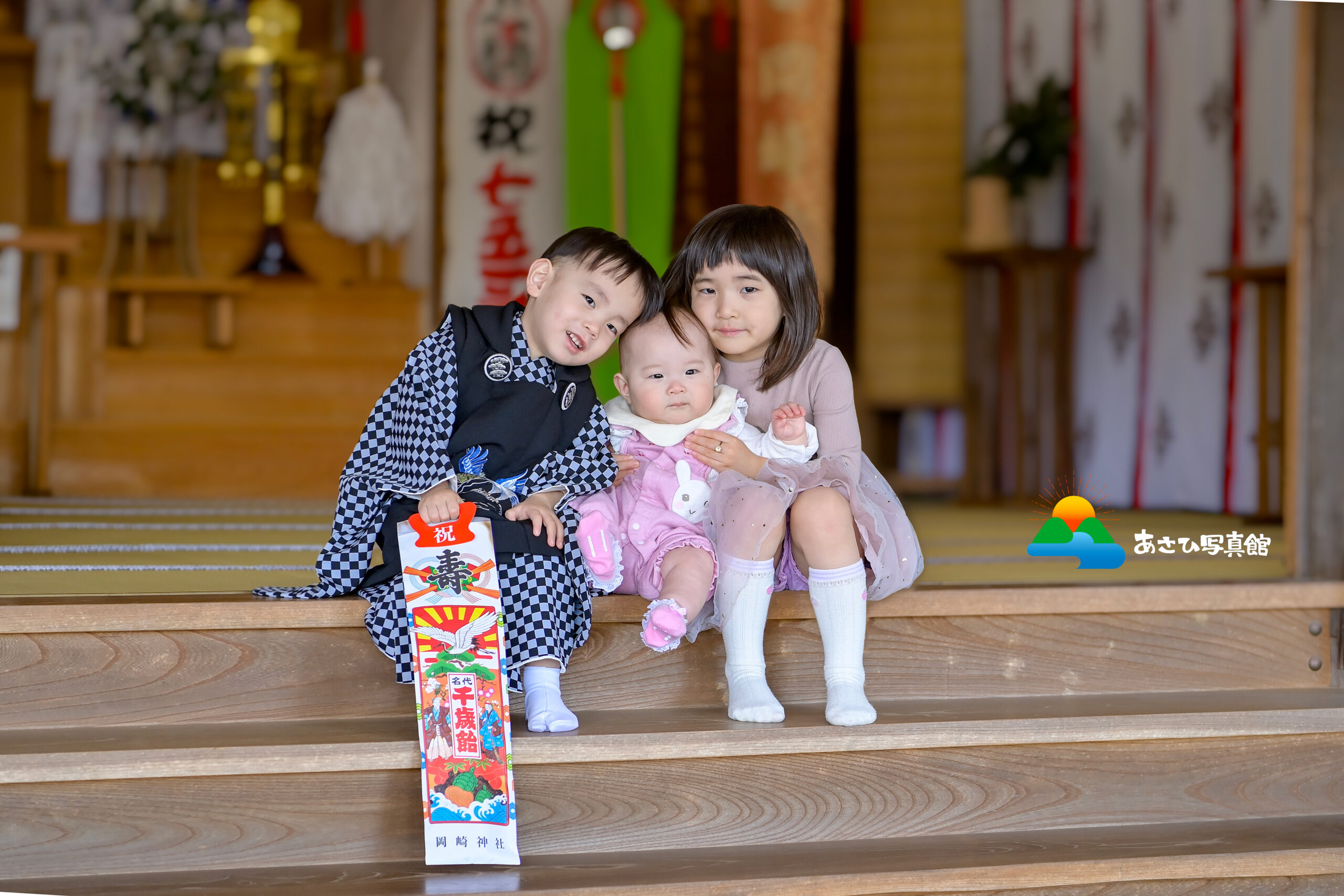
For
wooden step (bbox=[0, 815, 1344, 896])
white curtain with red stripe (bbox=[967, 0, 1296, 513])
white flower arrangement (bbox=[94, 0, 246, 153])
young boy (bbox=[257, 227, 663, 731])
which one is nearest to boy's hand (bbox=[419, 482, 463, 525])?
young boy (bbox=[257, 227, 663, 731])

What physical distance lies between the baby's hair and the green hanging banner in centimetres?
222

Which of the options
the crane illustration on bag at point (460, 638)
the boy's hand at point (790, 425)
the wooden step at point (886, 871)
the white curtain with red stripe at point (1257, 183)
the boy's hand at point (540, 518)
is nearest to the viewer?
the wooden step at point (886, 871)

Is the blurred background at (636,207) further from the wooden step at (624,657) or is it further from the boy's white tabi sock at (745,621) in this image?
the boy's white tabi sock at (745,621)

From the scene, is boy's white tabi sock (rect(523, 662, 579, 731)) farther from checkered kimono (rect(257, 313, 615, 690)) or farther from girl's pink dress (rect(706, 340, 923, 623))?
girl's pink dress (rect(706, 340, 923, 623))

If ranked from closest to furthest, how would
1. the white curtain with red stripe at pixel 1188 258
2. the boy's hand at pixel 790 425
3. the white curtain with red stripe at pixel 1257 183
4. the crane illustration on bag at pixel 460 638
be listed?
the crane illustration on bag at pixel 460 638 → the boy's hand at pixel 790 425 → the white curtain with red stripe at pixel 1257 183 → the white curtain with red stripe at pixel 1188 258

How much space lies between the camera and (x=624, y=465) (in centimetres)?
163

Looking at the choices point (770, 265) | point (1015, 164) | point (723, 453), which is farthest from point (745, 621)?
point (1015, 164)

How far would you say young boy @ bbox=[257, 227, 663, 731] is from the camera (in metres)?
1.47

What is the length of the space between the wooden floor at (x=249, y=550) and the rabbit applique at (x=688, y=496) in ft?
1.11

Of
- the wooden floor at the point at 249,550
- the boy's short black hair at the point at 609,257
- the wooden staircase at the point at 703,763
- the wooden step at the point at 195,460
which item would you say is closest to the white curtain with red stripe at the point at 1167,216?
the wooden floor at the point at 249,550

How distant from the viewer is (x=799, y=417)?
159 centimetres

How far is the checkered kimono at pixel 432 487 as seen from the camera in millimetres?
1459

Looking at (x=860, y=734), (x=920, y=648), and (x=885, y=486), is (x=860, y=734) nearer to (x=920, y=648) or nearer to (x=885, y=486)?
(x=920, y=648)

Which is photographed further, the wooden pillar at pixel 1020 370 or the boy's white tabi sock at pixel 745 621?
the wooden pillar at pixel 1020 370
